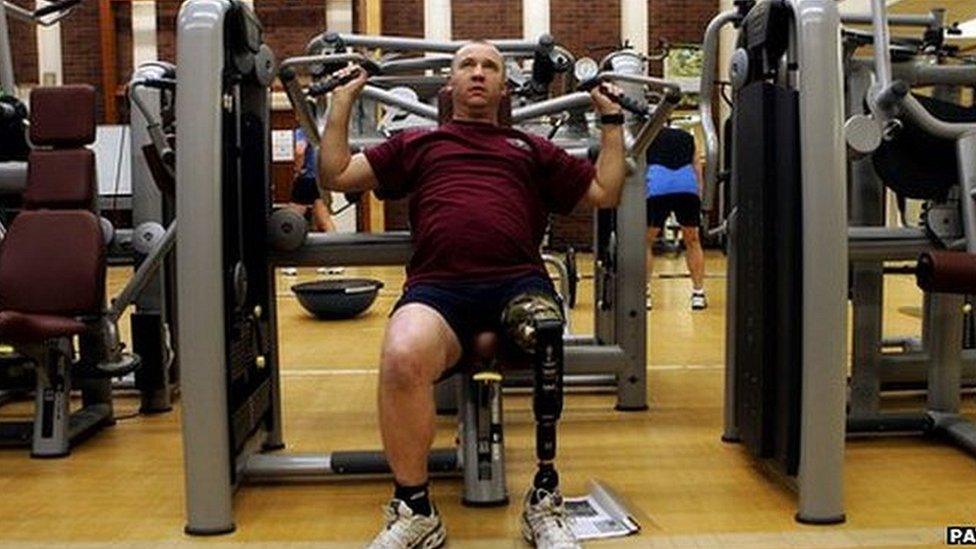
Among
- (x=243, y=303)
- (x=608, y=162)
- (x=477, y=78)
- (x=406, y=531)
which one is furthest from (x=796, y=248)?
(x=243, y=303)

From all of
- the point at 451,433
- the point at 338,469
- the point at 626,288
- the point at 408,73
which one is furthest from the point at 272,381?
the point at 408,73

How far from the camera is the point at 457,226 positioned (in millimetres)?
2547

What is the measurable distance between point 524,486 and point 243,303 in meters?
0.90

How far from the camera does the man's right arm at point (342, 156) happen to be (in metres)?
2.57

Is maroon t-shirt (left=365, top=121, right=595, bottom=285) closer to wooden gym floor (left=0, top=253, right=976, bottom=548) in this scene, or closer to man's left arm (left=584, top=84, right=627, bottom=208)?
man's left arm (left=584, top=84, right=627, bottom=208)

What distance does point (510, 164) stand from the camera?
105 inches

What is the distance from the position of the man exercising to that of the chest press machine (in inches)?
4.4

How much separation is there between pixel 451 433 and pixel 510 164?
45.1 inches

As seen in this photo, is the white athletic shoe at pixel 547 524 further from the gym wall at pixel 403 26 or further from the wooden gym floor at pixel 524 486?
the gym wall at pixel 403 26

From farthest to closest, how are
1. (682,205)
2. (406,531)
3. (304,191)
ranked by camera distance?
(304,191)
(682,205)
(406,531)

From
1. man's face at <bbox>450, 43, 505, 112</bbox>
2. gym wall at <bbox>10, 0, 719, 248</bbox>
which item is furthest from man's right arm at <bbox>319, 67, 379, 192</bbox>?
gym wall at <bbox>10, 0, 719, 248</bbox>

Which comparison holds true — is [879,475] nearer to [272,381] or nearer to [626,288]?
[626,288]

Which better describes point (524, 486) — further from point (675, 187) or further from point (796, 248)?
point (675, 187)

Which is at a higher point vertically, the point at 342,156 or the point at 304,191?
Answer: the point at 342,156
